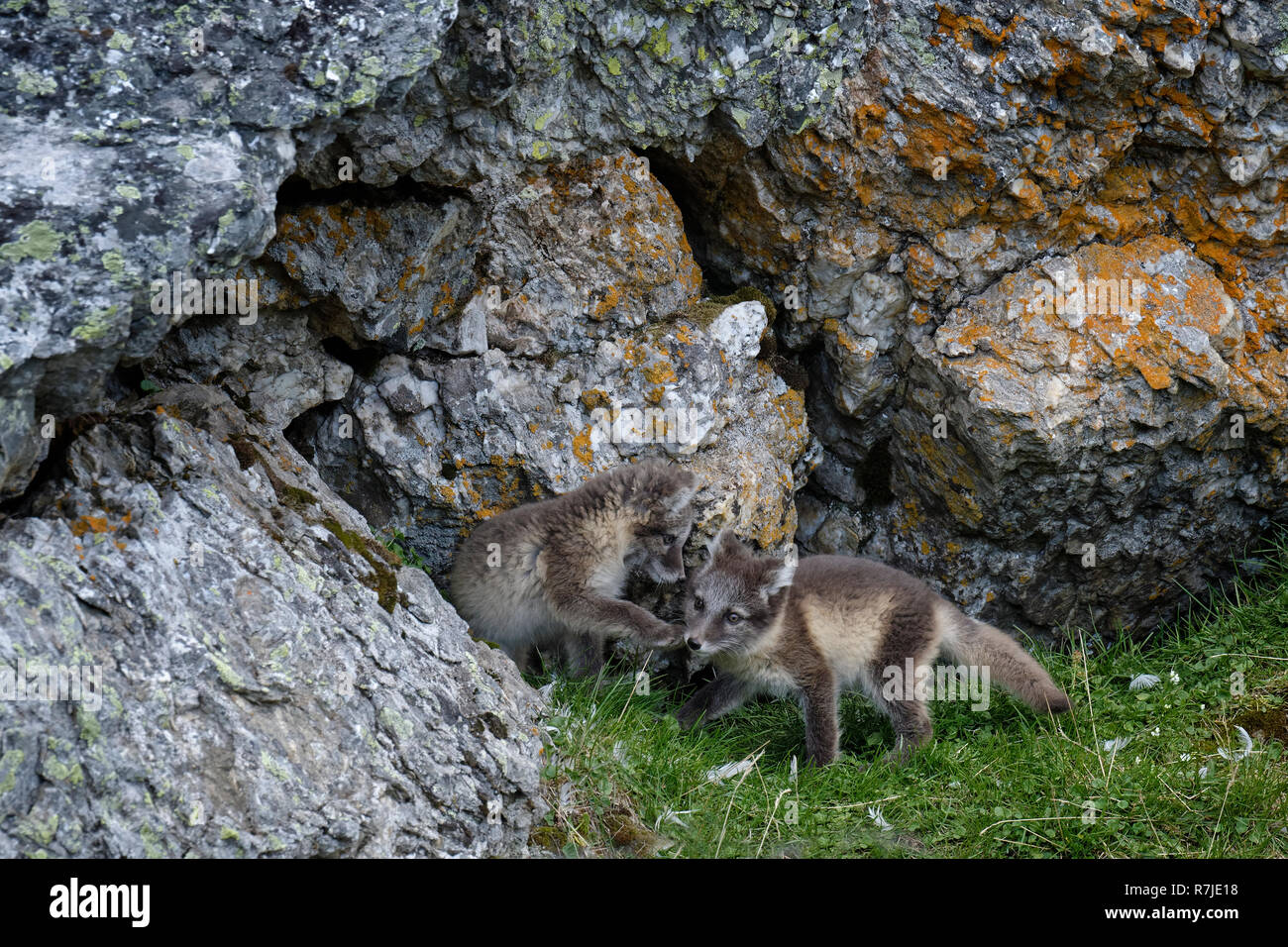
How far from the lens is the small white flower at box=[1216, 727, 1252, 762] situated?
6.63 metres

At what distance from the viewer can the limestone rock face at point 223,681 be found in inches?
168

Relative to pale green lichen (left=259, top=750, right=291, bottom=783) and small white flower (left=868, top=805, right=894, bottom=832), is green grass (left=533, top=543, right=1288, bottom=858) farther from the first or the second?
pale green lichen (left=259, top=750, right=291, bottom=783)

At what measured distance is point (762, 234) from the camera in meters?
7.90

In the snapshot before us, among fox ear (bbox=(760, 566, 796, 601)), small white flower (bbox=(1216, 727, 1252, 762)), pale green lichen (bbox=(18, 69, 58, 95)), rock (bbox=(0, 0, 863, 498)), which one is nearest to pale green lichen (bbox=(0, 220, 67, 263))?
rock (bbox=(0, 0, 863, 498))

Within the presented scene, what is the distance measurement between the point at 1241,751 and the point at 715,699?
3.28 m

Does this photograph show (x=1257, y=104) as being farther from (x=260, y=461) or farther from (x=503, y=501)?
(x=260, y=461)

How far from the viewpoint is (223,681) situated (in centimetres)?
475

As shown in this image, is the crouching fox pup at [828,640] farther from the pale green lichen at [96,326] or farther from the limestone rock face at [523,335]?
the pale green lichen at [96,326]

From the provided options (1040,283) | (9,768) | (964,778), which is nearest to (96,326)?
(9,768)

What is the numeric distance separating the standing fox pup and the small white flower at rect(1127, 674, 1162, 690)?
331 centimetres

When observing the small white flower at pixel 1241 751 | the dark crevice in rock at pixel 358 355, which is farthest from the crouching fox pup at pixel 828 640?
the dark crevice in rock at pixel 358 355

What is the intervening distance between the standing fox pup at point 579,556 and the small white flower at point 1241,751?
3447 millimetres

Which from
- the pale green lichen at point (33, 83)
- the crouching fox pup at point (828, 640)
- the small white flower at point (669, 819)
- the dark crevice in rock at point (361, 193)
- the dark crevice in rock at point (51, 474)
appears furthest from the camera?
the crouching fox pup at point (828, 640)
